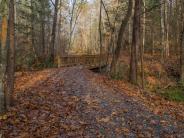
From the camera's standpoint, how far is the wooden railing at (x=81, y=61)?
101ft

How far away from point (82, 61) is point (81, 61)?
4.3 inches

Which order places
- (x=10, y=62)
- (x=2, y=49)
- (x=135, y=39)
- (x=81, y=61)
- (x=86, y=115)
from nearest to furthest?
(x=2, y=49) < (x=86, y=115) < (x=10, y=62) < (x=135, y=39) < (x=81, y=61)

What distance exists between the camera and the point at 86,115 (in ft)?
33.6

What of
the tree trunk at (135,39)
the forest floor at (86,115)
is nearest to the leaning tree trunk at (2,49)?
the forest floor at (86,115)

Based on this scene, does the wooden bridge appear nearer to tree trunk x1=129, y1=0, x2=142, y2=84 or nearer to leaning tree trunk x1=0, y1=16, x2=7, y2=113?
tree trunk x1=129, y1=0, x2=142, y2=84

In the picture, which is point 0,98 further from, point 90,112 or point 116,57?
point 116,57

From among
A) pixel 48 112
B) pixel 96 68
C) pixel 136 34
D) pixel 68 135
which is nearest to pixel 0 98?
pixel 48 112

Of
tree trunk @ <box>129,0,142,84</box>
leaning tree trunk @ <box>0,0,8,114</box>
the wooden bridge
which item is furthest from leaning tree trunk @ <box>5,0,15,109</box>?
the wooden bridge

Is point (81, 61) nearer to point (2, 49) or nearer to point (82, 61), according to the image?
point (82, 61)

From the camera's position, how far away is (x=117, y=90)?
50.4 feet

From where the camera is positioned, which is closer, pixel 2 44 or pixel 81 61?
pixel 2 44

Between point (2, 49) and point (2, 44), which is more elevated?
point (2, 44)

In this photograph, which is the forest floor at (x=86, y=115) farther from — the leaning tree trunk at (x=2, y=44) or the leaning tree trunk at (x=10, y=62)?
the leaning tree trunk at (x=2, y=44)

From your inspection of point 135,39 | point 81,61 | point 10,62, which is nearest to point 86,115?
point 10,62
